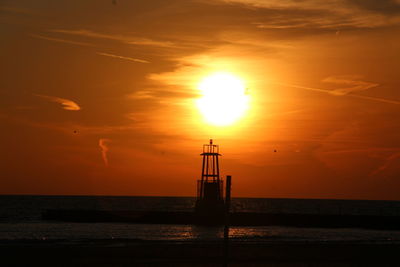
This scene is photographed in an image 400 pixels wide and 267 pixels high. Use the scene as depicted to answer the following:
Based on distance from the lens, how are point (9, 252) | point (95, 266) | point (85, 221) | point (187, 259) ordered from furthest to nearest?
point (85, 221)
point (9, 252)
point (187, 259)
point (95, 266)

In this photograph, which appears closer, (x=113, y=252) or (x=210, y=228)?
(x=113, y=252)

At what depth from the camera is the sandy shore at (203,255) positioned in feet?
93.4

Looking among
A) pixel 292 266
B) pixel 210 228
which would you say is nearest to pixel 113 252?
pixel 292 266

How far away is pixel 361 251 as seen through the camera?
34812mm

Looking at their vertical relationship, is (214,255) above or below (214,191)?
below

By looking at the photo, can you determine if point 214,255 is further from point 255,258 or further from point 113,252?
point 113,252

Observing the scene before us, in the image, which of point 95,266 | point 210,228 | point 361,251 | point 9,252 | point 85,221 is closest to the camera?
point 95,266

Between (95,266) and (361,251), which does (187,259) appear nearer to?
(95,266)

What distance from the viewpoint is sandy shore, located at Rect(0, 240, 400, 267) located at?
2847 centimetres

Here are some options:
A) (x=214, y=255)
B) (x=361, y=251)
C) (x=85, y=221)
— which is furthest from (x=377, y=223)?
(x=214, y=255)

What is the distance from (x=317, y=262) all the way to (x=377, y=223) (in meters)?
47.1

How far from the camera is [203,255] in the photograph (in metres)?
31.4

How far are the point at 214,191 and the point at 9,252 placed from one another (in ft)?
110

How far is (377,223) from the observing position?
2904 inches
